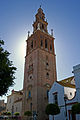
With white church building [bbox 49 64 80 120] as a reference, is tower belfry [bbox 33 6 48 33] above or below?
above

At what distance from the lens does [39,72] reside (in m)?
36.6

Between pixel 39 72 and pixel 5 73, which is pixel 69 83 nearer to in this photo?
pixel 39 72

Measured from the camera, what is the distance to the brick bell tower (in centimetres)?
3350

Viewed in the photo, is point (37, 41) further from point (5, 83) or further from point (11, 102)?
point (11, 102)

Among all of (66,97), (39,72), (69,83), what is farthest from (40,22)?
(66,97)

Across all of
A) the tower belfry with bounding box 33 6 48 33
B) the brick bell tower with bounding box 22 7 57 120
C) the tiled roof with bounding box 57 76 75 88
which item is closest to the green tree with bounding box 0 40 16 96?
the tiled roof with bounding box 57 76 75 88

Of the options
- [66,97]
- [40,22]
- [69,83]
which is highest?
[40,22]

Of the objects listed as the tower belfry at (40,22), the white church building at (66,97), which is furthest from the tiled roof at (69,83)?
the tower belfry at (40,22)

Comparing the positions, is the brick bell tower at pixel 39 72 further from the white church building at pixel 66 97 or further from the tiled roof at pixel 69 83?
the white church building at pixel 66 97

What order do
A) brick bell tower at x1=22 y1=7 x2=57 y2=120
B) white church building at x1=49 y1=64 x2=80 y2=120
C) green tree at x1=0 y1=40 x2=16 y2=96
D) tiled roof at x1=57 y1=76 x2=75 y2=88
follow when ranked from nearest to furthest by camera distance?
green tree at x1=0 y1=40 x2=16 y2=96 → white church building at x1=49 y1=64 x2=80 y2=120 → tiled roof at x1=57 y1=76 x2=75 y2=88 → brick bell tower at x1=22 y1=7 x2=57 y2=120

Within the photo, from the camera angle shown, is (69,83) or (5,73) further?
(69,83)

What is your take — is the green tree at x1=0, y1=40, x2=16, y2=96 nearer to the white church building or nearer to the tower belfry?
the white church building

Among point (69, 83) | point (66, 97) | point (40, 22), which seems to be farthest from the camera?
point (40, 22)

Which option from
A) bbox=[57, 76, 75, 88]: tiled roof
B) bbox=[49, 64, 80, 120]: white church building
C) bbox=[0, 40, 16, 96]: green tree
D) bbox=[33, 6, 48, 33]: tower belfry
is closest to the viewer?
bbox=[0, 40, 16, 96]: green tree
